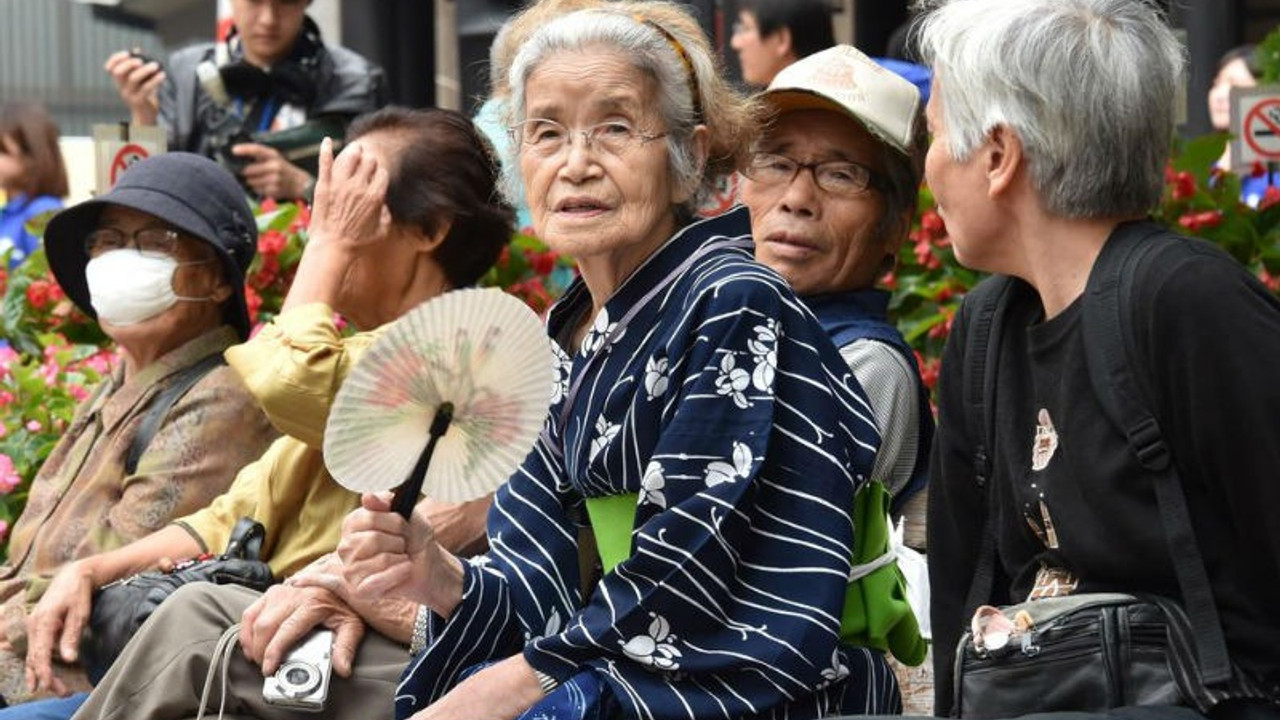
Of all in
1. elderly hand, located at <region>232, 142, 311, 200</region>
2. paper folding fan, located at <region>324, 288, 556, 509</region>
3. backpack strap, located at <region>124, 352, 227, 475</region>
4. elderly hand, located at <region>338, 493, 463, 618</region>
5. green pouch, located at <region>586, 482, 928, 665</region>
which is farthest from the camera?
elderly hand, located at <region>232, 142, 311, 200</region>

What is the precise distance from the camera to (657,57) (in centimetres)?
Result: 412

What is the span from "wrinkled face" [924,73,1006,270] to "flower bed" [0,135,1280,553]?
2.45 meters

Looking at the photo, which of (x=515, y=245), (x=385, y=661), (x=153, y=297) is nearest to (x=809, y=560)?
(x=385, y=661)

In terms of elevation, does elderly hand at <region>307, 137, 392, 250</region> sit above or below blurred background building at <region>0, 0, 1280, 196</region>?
above

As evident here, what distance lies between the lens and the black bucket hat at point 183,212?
18.3ft

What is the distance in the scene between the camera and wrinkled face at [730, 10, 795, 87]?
8.16 metres

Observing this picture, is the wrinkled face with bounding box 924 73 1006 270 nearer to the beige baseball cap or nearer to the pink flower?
the beige baseball cap

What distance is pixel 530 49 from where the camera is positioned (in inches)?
165

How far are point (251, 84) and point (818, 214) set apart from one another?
4.02 metres

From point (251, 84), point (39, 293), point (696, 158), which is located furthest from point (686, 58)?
point (251, 84)

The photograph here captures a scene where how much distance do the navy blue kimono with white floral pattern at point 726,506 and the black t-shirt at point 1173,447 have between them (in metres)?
0.33

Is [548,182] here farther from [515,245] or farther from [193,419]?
[515,245]

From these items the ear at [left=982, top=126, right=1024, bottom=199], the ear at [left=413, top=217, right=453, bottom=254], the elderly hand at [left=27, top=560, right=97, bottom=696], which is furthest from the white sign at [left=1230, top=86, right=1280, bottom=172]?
the elderly hand at [left=27, top=560, right=97, bottom=696]

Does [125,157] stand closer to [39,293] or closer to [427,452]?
[39,293]
